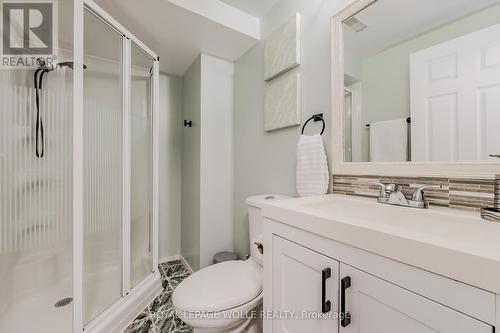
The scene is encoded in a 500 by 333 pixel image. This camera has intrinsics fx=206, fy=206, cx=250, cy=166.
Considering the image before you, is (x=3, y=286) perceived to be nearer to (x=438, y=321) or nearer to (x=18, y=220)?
(x=18, y=220)

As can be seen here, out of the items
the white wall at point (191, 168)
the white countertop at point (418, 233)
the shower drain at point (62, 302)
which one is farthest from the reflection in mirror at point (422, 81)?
the shower drain at point (62, 302)

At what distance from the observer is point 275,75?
146 cm

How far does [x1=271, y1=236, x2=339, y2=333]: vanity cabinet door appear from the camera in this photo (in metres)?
0.58

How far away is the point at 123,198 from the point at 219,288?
92 centimetres

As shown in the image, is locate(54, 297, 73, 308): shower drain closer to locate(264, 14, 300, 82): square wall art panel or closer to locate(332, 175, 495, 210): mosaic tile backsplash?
locate(332, 175, 495, 210): mosaic tile backsplash

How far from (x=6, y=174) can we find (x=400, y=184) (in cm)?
192

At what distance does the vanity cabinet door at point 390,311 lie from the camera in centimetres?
38

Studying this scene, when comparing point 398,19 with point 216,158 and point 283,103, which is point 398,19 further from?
point 216,158

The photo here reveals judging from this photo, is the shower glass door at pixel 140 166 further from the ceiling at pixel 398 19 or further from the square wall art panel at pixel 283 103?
the ceiling at pixel 398 19

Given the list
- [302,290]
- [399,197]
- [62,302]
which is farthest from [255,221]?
[62,302]

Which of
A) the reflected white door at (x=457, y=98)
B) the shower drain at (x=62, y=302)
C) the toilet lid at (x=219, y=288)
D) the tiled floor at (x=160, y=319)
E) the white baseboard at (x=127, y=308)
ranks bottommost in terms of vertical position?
the tiled floor at (x=160, y=319)

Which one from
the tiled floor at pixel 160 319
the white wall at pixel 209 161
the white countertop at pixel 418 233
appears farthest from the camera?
the white wall at pixel 209 161

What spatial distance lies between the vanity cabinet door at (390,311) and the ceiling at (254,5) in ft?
5.68

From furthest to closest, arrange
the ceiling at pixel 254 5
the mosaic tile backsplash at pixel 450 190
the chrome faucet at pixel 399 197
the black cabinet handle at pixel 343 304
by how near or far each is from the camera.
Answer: the ceiling at pixel 254 5, the chrome faucet at pixel 399 197, the mosaic tile backsplash at pixel 450 190, the black cabinet handle at pixel 343 304
